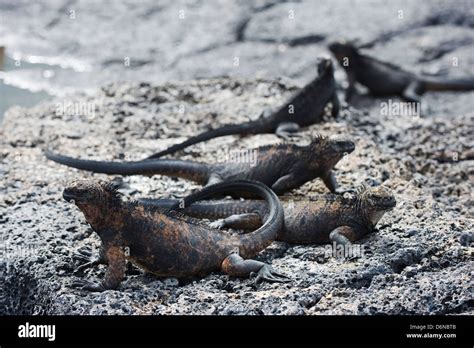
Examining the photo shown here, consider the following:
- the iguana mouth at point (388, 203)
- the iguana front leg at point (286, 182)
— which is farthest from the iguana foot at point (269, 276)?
the iguana front leg at point (286, 182)

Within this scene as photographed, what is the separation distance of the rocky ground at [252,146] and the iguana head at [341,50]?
10.4 inches

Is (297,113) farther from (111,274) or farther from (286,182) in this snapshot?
(111,274)

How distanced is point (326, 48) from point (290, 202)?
20.6ft

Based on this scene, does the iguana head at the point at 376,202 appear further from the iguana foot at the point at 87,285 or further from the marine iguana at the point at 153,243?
the iguana foot at the point at 87,285

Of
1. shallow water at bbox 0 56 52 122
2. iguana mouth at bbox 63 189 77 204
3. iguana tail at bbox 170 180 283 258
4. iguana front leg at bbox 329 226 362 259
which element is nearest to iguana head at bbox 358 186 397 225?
iguana front leg at bbox 329 226 362 259

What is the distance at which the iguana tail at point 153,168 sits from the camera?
666cm

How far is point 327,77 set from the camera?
8484 millimetres

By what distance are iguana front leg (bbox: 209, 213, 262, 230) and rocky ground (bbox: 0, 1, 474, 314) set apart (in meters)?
0.30

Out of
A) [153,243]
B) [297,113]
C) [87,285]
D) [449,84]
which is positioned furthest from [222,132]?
[449,84]

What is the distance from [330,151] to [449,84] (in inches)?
218

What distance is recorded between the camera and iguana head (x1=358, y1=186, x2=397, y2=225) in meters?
5.52

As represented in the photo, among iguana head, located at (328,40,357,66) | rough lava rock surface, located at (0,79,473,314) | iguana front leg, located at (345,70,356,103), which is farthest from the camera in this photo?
iguana head, located at (328,40,357,66)

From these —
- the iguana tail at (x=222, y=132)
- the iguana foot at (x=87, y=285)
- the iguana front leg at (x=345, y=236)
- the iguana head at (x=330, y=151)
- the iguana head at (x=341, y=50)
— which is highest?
the iguana head at (x=341, y=50)

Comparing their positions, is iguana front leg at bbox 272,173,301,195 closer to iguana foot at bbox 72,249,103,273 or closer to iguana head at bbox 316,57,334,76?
iguana foot at bbox 72,249,103,273
